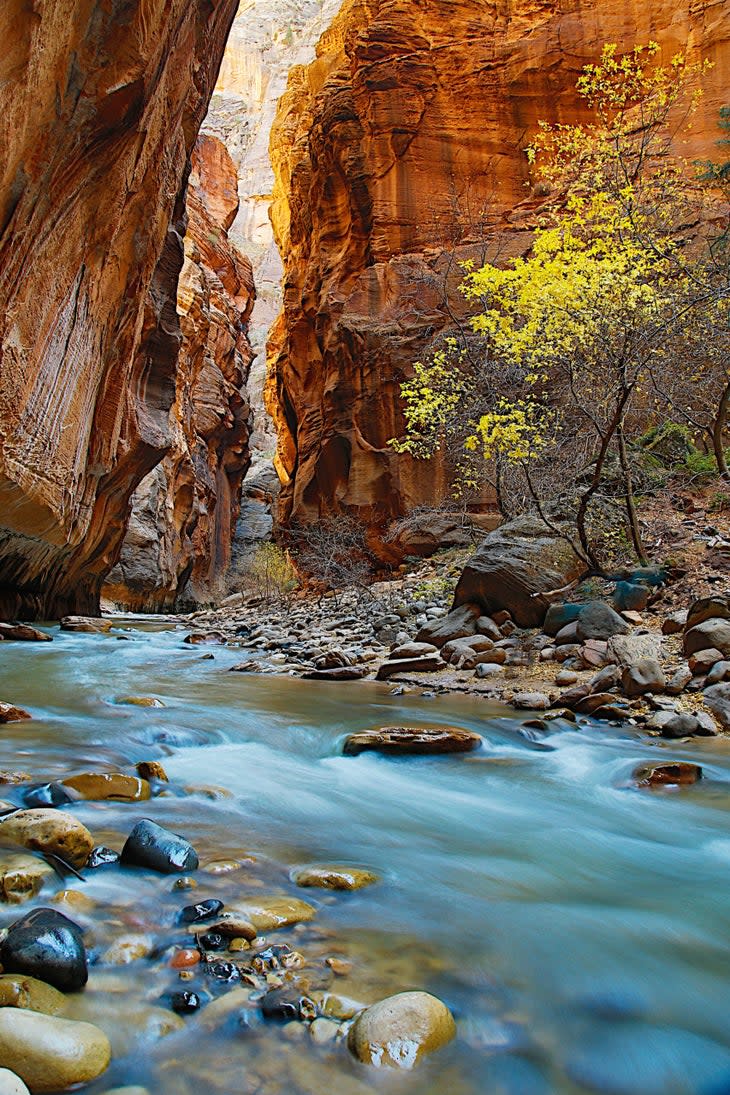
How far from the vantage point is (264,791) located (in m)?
4.14

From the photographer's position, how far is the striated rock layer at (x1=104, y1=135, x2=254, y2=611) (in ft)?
93.0

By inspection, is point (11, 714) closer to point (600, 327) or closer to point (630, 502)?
point (600, 327)

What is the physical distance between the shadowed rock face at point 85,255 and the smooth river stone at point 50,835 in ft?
21.6

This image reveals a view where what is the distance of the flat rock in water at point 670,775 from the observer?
4.18m

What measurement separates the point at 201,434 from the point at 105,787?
113 feet

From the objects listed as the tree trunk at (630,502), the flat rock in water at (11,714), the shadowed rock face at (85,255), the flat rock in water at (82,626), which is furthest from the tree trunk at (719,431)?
the flat rock in water at (82,626)

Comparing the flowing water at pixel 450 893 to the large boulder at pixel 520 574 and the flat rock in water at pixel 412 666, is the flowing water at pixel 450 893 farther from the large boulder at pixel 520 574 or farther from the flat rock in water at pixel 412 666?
the large boulder at pixel 520 574

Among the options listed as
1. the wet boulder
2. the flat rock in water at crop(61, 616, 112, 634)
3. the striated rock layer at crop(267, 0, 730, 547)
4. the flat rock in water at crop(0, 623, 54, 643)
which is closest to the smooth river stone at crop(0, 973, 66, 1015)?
the wet boulder

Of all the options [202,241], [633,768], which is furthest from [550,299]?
[202,241]

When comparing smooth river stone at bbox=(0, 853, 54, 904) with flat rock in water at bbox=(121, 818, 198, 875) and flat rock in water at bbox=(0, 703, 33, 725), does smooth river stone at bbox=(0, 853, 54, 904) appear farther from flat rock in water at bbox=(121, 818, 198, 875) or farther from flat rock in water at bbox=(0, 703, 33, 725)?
flat rock in water at bbox=(0, 703, 33, 725)

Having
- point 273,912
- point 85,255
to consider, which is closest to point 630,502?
point 273,912

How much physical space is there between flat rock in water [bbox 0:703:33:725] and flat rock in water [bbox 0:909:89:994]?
141 inches

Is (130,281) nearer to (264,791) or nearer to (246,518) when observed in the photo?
(264,791)

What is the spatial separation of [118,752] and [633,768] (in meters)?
3.50
